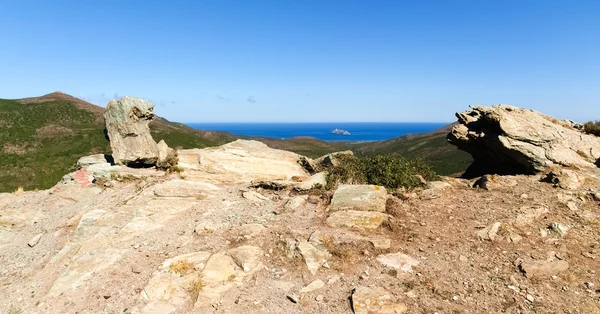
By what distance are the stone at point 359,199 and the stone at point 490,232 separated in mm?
3841

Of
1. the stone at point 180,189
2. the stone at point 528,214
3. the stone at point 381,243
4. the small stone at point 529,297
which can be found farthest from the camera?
the stone at point 180,189

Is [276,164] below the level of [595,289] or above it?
above

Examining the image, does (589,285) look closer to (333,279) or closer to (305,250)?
(333,279)

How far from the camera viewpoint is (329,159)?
2267cm

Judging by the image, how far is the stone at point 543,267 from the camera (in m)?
10.2

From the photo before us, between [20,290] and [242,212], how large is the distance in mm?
8412

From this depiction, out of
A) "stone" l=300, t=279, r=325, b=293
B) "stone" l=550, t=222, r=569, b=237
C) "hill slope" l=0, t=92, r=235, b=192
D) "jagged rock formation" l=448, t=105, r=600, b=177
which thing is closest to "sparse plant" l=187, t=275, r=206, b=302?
"stone" l=300, t=279, r=325, b=293

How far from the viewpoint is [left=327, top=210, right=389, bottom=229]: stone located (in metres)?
13.3

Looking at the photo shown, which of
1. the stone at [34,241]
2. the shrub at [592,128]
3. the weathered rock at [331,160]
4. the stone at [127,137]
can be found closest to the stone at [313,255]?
the weathered rock at [331,160]

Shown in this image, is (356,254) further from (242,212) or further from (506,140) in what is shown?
(506,140)

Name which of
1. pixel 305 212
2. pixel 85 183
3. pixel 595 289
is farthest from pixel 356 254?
pixel 85 183

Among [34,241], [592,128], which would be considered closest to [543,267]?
[592,128]

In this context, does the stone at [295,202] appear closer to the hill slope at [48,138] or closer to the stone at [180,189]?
the stone at [180,189]

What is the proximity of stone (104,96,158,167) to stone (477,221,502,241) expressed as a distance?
65.5 feet
